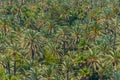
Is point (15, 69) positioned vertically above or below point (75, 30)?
below

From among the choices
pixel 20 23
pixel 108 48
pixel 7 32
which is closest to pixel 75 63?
pixel 108 48

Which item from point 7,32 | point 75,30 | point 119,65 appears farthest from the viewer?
point 7,32

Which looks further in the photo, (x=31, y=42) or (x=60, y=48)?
(x=60, y=48)

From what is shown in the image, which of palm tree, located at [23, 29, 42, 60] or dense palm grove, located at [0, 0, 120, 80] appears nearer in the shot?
dense palm grove, located at [0, 0, 120, 80]

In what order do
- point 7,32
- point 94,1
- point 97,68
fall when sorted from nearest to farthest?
point 97,68, point 7,32, point 94,1

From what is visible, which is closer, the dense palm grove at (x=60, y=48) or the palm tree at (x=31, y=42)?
the dense palm grove at (x=60, y=48)

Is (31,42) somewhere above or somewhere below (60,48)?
above

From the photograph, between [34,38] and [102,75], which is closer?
[102,75]

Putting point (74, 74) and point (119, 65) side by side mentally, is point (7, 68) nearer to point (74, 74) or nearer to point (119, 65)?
point (74, 74)
